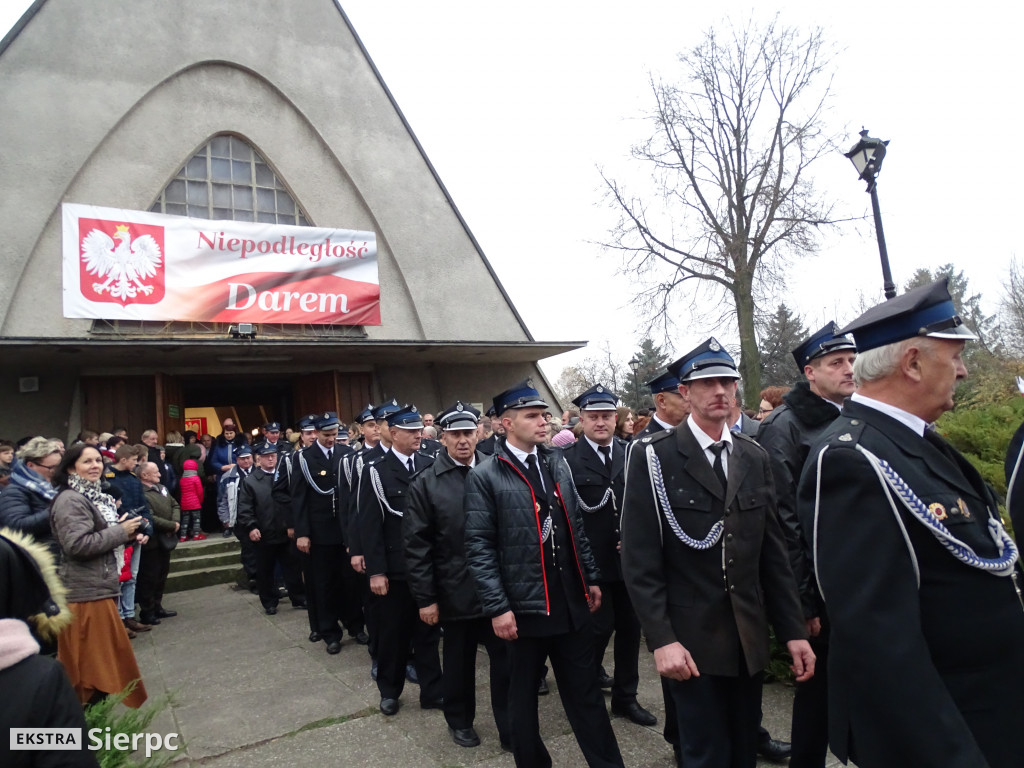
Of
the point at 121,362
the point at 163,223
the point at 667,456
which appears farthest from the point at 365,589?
the point at 163,223

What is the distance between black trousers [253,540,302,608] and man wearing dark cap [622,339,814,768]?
6.80m

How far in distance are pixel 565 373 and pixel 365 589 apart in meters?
76.2

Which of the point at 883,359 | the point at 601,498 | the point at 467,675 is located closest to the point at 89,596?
the point at 467,675

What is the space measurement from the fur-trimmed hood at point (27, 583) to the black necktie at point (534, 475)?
236 cm

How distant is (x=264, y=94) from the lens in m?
15.9

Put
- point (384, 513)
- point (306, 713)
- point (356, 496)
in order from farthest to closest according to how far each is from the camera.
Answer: point (356, 496)
point (384, 513)
point (306, 713)

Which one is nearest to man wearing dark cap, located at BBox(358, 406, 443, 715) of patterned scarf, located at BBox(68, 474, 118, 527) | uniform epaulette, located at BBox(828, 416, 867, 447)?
patterned scarf, located at BBox(68, 474, 118, 527)

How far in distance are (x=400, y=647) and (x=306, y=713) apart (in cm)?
87

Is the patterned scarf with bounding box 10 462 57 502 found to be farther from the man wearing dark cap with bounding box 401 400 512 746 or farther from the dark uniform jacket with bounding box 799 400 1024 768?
the dark uniform jacket with bounding box 799 400 1024 768

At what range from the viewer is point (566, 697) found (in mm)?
3688

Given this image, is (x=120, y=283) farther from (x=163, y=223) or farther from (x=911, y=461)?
(x=911, y=461)

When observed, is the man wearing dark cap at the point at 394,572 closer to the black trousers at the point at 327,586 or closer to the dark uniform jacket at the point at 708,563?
the black trousers at the point at 327,586

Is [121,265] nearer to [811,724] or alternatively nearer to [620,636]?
[620,636]

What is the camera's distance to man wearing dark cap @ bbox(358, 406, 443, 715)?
5.28 meters
